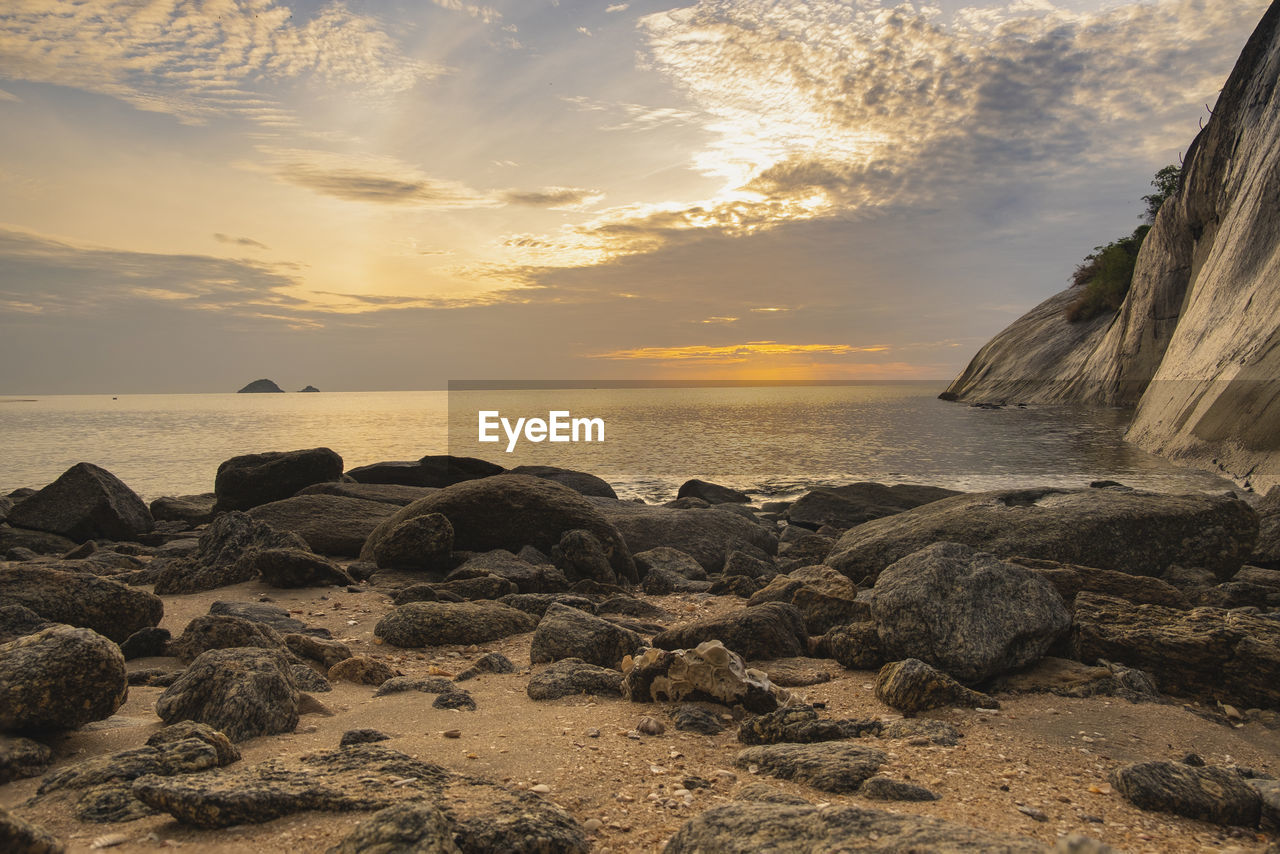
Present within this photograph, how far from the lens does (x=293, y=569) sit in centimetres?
965

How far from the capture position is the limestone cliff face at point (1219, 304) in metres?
19.2

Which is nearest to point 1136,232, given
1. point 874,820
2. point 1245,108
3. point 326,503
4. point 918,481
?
point 1245,108

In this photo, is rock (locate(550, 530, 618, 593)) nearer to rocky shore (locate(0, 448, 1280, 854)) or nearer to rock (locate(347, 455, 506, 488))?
rocky shore (locate(0, 448, 1280, 854))

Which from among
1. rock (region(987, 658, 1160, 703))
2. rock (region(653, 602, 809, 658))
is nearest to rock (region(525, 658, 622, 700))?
rock (region(653, 602, 809, 658))

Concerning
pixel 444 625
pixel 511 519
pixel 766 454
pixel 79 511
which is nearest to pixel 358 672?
pixel 444 625

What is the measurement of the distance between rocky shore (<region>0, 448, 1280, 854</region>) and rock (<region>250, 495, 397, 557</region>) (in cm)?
204

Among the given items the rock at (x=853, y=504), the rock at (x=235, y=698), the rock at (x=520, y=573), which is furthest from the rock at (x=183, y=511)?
the rock at (x=235, y=698)

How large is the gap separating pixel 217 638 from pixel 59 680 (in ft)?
6.99

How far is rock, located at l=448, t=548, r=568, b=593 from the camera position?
10.2 meters

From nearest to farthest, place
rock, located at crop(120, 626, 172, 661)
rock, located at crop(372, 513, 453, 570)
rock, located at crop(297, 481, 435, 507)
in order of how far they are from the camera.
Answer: rock, located at crop(120, 626, 172, 661) → rock, located at crop(372, 513, 453, 570) → rock, located at crop(297, 481, 435, 507)

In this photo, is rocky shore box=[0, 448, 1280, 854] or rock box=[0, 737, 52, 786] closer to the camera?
rocky shore box=[0, 448, 1280, 854]

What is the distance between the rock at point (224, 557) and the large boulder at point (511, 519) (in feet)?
5.68

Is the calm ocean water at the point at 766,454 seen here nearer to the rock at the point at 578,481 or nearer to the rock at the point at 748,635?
the rock at the point at 578,481

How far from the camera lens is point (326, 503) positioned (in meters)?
13.9
